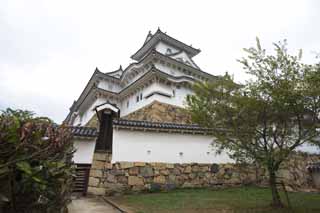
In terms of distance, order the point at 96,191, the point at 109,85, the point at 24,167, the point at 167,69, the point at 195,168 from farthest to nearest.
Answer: the point at 109,85, the point at 167,69, the point at 195,168, the point at 96,191, the point at 24,167

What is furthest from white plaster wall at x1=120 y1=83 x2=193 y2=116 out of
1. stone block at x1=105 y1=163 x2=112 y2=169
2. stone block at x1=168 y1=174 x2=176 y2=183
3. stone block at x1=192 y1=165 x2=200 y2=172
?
stone block at x1=105 y1=163 x2=112 y2=169

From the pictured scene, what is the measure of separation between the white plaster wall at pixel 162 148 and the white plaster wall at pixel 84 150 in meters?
0.92

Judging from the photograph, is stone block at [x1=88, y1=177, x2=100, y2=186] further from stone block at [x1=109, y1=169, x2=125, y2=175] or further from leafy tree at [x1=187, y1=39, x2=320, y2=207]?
leafy tree at [x1=187, y1=39, x2=320, y2=207]

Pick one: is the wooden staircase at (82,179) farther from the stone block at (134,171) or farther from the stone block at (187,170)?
the stone block at (187,170)

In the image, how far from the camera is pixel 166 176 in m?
8.83

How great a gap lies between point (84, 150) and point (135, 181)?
2436 mm

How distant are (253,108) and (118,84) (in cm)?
1740

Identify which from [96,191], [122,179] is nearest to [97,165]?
[96,191]

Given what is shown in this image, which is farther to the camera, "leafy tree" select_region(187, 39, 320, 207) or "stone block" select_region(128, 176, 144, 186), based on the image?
"stone block" select_region(128, 176, 144, 186)

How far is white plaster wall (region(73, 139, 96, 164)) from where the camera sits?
8219 millimetres

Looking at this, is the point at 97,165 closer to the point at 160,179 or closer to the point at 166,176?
the point at 160,179

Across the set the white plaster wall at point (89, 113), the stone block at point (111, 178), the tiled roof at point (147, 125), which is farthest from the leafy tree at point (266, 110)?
the white plaster wall at point (89, 113)

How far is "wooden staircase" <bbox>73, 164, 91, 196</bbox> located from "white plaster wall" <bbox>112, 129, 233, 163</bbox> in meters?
1.17

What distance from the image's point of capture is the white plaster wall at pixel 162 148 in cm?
863
